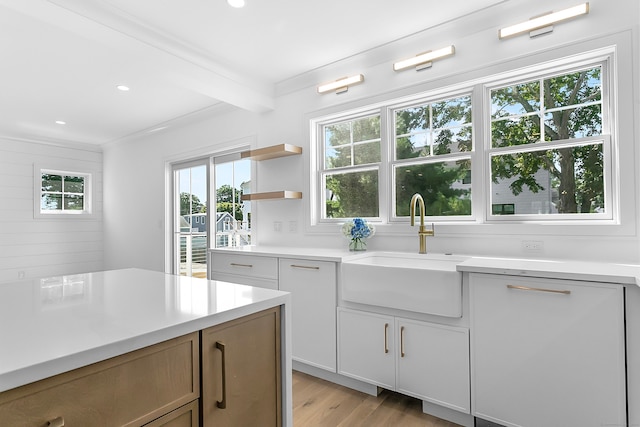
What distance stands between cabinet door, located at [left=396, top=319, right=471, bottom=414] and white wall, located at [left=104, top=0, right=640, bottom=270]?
0.72m

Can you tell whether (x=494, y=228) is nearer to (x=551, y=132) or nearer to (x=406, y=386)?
(x=551, y=132)

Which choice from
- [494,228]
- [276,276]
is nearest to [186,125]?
[276,276]

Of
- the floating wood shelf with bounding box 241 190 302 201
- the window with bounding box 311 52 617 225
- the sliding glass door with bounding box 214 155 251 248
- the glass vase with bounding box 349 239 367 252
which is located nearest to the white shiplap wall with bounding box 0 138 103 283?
the sliding glass door with bounding box 214 155 251 248

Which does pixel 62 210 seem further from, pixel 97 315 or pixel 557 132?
pixel 557 132

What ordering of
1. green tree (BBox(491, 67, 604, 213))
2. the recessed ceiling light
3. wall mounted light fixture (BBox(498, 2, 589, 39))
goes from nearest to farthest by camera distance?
1. wall mounted light fixture (BBox(498, 2, 589, 39))
2. green tree (BBox(491, 67, 604, 213))
3. the recessed ceiling light

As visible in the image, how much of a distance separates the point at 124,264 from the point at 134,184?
133cm

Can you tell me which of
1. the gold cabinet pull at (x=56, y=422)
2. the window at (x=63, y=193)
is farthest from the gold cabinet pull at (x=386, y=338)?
the window at (x=63, y=193)

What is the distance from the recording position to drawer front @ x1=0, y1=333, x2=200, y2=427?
26.3 inches

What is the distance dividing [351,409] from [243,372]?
1.42m

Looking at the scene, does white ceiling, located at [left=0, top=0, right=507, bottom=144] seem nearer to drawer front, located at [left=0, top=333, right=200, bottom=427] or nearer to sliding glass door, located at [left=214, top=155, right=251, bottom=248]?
sliding glass door, located at [left=214, top=155, right=251, bottom=248]

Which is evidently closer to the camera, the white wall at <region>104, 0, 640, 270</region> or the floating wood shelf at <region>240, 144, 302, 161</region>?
the white wall at <region>104, 0, 640, 270</region>

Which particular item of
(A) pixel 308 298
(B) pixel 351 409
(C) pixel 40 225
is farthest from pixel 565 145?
(C) pixel 40 225

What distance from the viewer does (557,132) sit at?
7.46 ft

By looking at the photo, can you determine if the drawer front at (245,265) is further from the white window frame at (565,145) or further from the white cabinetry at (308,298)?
the white window frame at (565,145)
